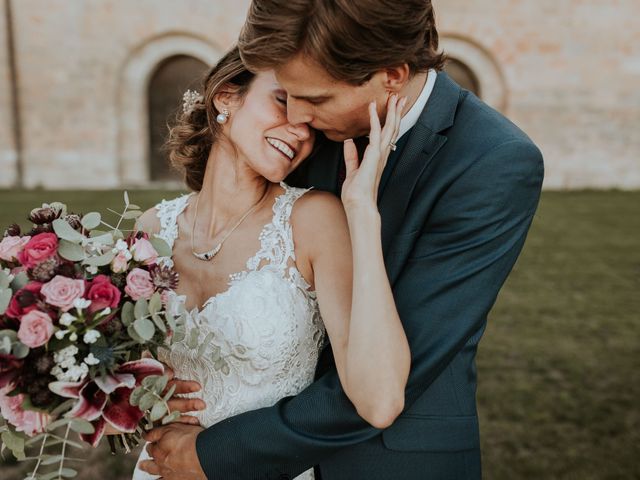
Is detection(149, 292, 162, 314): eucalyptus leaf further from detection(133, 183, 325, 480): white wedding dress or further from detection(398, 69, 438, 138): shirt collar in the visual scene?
detection(398, 69, 438, 138): shirt collar

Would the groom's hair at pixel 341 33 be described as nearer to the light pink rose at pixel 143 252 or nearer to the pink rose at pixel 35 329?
the light pink rose at pixel 143 252

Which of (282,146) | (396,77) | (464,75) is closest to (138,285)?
(282,146)

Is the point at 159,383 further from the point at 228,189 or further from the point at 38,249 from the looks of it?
the point at 228,189

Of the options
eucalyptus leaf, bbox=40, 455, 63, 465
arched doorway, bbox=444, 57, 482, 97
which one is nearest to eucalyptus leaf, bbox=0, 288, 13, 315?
eucalyptus leaf, bbox=40, 455, 63, 465

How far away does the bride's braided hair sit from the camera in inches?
88.0

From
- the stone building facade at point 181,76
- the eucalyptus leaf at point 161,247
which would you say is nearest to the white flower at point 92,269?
the eucalyptus leaf at point 161,247

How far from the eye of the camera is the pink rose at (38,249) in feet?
5.42

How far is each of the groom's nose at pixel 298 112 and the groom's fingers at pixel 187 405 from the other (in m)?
0.97

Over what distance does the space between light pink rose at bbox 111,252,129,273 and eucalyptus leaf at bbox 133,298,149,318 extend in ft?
0.41

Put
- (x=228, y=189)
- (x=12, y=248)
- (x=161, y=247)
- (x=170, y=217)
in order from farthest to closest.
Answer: (x=170, y=217), (x=228, y=189), (x=161, y=247), (x=12, y=248)

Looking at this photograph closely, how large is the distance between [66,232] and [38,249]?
8cm

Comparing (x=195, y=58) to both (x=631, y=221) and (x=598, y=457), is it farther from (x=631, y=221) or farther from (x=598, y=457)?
(x=598, y=457)

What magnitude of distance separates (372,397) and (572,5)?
17.7 metres

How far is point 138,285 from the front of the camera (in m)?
1.66
